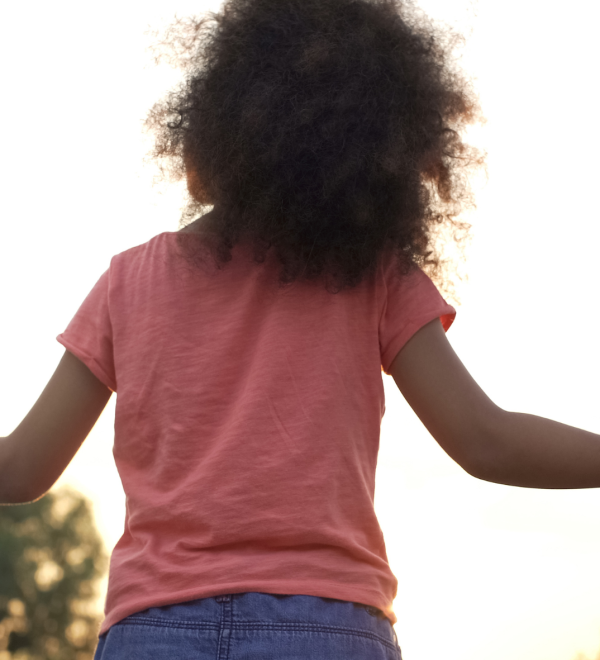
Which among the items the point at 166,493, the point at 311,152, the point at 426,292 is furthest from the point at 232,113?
the point at 166,493

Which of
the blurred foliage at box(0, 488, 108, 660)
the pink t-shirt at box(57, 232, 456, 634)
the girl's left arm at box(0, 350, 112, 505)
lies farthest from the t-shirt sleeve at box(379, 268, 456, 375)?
the blurred foliage at box(0, 488, 108, 660)

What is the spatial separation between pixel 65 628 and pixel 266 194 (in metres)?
27.9

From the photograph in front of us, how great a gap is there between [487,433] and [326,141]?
2.02 ft

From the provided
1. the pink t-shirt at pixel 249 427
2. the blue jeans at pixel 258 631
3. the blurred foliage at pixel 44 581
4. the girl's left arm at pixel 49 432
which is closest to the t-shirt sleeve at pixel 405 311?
the pink t-shirt at pixel 249 427

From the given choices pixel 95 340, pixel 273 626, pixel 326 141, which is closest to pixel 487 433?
pixel 273 626

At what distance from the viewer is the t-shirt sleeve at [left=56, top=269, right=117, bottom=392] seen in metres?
1.67

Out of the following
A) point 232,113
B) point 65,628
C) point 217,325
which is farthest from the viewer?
point 65,628

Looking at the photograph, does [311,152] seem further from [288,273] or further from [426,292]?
[426,292]

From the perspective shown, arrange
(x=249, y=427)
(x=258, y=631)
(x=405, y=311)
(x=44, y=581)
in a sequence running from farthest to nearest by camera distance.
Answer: (x=44, y=581), (x=405, y=311), (x=249, y=427), (x=258, y=631)

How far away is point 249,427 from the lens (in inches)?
56.2

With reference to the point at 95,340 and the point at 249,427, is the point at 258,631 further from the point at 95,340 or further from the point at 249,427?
the point at 95,340

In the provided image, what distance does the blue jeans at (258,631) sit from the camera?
129cm

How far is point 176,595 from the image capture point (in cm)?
134

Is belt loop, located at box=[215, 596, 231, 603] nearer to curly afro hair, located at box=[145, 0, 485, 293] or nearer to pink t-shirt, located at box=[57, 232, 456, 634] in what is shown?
pink t-shirt, located at box=[57, 232, 456, 634]
